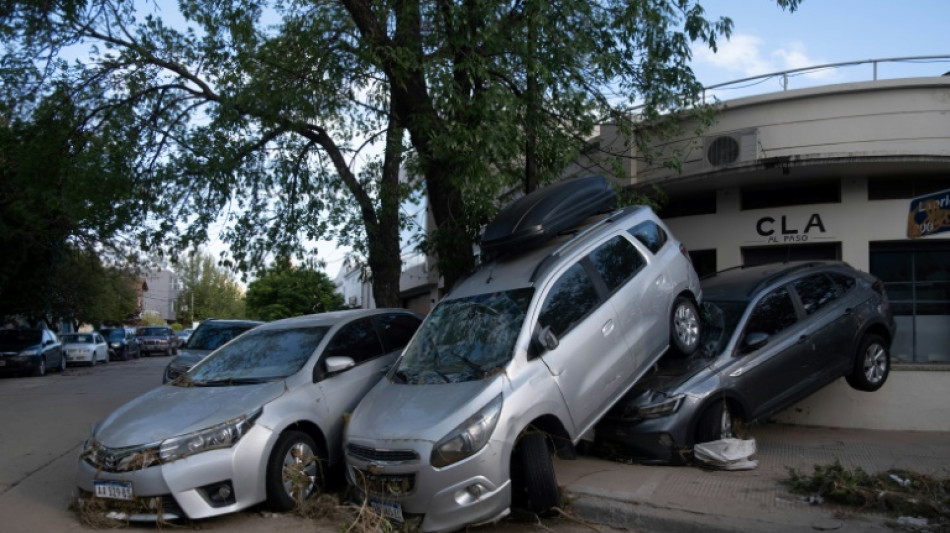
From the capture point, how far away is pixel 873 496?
223 inches

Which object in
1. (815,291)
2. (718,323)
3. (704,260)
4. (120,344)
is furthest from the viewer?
(120,344)

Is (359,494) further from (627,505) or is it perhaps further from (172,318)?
(172,318)

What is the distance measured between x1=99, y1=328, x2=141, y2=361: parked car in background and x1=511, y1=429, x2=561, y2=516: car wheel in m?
33.2

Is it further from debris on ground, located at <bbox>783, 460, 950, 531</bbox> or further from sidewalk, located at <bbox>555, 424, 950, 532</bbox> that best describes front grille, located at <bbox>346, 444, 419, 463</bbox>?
debris on ground, located at <bbox>783, 460, 950, 531</bbox>

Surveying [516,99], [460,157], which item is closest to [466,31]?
[516,99]

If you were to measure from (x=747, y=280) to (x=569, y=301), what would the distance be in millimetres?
3122

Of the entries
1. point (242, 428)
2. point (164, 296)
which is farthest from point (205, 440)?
point (164, 296)

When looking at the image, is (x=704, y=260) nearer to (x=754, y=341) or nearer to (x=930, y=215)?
(x=754, y=341)

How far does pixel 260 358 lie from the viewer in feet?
24.2

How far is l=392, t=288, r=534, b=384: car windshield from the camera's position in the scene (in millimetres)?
6133

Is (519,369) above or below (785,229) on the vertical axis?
below

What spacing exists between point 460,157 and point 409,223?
342 centimetres

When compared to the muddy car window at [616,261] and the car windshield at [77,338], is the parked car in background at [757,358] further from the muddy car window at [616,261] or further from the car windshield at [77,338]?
the car windshield at [77,338]

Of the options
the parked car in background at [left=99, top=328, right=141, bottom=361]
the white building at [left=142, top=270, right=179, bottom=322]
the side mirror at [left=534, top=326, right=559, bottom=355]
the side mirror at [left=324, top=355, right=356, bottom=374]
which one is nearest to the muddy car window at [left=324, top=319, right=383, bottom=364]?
the side mirror at [left=324, top=355, right=356, bottom=374]
